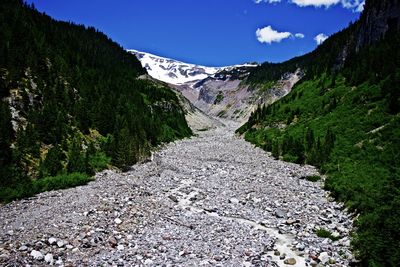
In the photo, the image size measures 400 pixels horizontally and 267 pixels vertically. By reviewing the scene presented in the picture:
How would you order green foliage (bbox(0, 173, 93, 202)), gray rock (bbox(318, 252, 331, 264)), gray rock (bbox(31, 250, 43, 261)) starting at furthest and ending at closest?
green foliage (bbox(0, 173, 93, 202)) < gray rock (bbox(318, 252, 331, 264)) < gray rock (bbox(31, 250, 43, 261))

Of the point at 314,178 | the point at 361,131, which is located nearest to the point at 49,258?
the point at 314,178

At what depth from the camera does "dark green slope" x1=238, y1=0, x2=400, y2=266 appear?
18.8m

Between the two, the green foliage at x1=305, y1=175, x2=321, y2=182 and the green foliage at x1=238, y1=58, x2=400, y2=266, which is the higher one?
the green foliage at x1=238, y1=58, x2=400, y2=266

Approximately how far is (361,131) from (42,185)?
36877mm

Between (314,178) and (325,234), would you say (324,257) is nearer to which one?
(325,234)

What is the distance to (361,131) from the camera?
140 feet

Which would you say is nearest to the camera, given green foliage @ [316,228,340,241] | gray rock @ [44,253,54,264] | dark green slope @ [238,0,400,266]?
gray rock @ [44,253,54,264]

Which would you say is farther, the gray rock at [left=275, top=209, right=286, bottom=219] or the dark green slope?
the gray rock at [left=275, top=209, right=286, bottom=219]

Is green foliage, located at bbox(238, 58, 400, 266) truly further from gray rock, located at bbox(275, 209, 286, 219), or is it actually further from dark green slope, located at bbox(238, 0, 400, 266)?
gray rock, located at bbox(275, 209, 286, 219)

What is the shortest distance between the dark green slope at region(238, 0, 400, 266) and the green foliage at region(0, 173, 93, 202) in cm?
2424

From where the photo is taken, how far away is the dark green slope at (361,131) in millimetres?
18812

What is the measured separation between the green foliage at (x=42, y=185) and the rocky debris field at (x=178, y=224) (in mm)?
1229

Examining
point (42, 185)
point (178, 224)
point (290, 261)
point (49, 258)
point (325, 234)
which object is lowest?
point (42, 185)

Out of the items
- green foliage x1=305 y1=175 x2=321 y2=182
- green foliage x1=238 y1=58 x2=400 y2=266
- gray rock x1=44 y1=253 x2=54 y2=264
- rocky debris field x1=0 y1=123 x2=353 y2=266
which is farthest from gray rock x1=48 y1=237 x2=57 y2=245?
green foliage x1=305 y1=175 x2=321 y2=182
